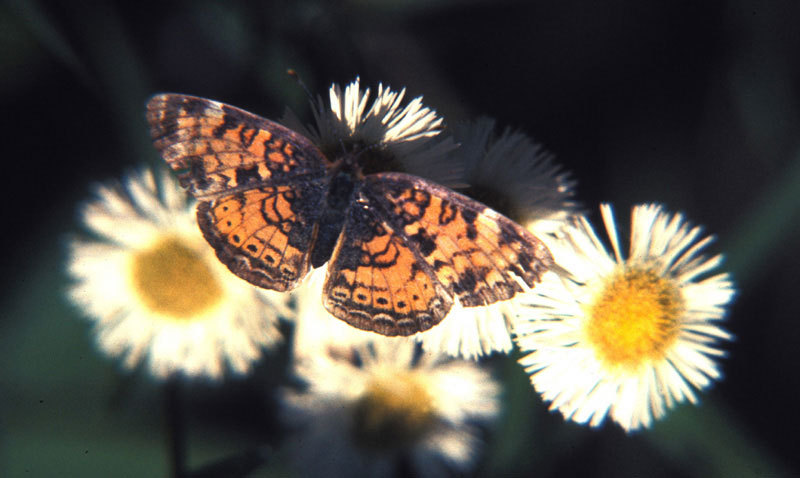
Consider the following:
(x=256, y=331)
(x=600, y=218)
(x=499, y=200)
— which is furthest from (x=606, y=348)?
(x=256, y=331)

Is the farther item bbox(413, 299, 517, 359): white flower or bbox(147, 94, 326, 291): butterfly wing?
bbox(413, 299, 517, 359): white flower

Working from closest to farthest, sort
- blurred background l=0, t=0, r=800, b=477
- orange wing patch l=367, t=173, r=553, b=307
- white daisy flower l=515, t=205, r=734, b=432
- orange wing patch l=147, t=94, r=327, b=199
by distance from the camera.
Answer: orange wing patch l=367, t=173, r=553, b=307 < orange wing patch l=147, t=94, r=327, b=199 < white daisy flower l=515, t=205, r=734, b=432 < blurred background l=0, t=0, r=800, b=477

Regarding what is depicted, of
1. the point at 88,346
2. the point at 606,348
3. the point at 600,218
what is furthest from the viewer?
the point at 88,346

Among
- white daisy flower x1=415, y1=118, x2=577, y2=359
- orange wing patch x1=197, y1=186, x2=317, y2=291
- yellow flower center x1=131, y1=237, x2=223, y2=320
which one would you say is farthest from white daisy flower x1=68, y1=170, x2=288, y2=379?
white daisy flower x1=415, y1=118, x2=577, y2=359

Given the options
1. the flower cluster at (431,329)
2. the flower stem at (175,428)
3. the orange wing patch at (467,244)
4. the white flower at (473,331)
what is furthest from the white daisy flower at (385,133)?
the flower stem at (175,428)

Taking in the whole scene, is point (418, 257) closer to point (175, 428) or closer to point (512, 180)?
point (512, 180)

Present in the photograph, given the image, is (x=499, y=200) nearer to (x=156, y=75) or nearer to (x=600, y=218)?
(x=600, y=218)

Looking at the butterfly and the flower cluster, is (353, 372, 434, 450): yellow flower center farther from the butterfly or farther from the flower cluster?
the butterfly
